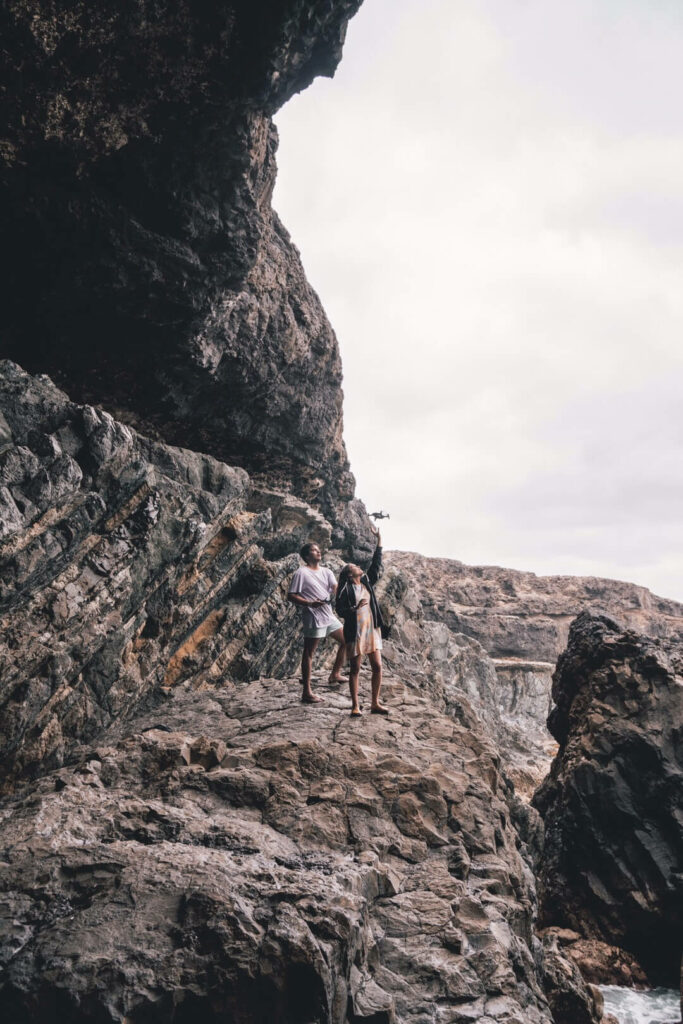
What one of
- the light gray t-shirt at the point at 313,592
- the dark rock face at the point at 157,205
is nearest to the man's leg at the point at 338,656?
the light gray t-shirt at the point at 313,592

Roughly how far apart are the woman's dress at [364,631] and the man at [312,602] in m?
0.49

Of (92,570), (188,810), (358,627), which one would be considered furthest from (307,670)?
(92,570)

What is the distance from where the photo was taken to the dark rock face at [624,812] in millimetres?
17438

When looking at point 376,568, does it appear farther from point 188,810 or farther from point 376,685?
point 188,810

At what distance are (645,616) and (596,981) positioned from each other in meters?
57.5

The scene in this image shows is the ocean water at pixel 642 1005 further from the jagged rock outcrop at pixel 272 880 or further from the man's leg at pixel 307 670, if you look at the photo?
the man's leg at pixel 307 670

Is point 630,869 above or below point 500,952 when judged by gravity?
below

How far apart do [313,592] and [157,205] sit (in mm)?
13757

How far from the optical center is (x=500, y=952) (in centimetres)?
517

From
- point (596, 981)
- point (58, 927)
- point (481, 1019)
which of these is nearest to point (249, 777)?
point (58, 927)

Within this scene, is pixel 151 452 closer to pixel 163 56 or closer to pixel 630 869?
pixel 163 56

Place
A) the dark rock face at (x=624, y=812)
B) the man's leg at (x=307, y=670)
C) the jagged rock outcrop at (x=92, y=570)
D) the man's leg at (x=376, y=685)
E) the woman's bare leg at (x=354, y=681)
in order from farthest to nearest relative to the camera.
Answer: the dark rock face at (x=624, y=812), the jagged rock outcrop at (x=92, y=570), the man's leg at (x=307, y=670), the man's leg at (x=376, y=685), the woman's bare leg at (x=354, y=681)

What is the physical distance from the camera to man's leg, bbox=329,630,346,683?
9.17 metres

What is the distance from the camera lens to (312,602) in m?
8.73
